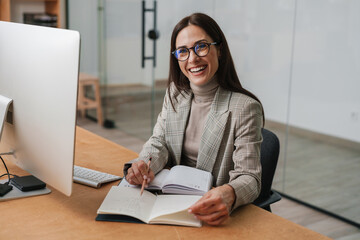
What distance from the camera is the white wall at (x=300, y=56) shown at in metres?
2.74

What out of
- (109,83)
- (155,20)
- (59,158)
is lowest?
(109,83)

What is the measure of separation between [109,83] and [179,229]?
4.08 m

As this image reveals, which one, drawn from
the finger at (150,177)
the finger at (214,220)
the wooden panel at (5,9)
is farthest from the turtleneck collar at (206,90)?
the wooden panel at (5,9)

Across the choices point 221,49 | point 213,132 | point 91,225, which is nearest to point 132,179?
point 91,225

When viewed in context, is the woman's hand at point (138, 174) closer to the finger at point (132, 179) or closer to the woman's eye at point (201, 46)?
the finger at point (132, 179)

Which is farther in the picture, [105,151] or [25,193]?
[105,151]

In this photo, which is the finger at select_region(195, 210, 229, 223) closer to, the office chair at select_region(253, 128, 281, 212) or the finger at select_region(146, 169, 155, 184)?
the finger at select_region(146, 169, 155, 184)

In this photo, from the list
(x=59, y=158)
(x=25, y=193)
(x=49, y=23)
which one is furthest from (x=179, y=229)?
(x=49, y=23)

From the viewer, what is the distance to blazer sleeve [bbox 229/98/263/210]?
1.43 meters

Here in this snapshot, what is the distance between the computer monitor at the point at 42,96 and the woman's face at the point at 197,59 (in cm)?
56

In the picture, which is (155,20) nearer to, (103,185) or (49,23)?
(49,23)

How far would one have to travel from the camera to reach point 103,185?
1559 millimetres

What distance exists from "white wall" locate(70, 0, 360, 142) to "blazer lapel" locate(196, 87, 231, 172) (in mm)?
1344

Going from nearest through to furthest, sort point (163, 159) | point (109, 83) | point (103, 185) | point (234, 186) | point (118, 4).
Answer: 1. point (234, 186)
2. point (103, 185)
3. point (163, 159)
4. point (118, 4)
5. point (109, 83)
